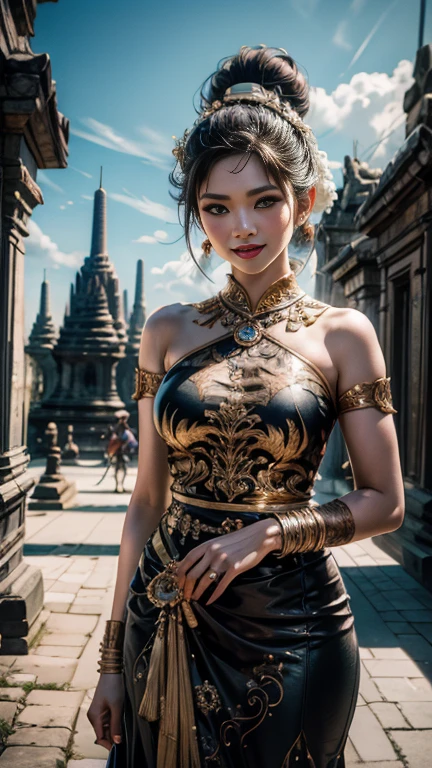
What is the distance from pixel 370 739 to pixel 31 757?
1.70 metres

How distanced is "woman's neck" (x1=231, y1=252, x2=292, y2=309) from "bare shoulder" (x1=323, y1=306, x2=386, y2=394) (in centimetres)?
23

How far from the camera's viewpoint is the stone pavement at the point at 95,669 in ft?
10.5

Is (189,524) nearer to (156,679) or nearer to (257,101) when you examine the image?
(156,679)

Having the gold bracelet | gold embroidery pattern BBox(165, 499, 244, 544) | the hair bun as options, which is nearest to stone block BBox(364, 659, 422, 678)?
the gold bracelet

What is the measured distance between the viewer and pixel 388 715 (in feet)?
11.8

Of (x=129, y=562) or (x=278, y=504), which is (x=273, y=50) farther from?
(x=129, y=562)

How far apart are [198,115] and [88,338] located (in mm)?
25277

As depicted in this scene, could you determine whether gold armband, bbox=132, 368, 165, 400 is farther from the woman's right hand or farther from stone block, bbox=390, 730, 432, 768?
stone block, bbox=390, 730, 432, 768

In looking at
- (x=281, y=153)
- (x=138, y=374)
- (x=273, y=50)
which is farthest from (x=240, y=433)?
(x=273, y=50)

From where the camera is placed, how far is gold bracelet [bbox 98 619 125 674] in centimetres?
159

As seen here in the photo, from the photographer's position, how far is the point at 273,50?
1.73 meters

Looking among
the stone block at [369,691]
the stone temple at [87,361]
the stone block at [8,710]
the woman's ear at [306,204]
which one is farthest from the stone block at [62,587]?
the stone temple at [87,361]

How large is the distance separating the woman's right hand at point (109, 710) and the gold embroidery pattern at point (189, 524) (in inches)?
15.9

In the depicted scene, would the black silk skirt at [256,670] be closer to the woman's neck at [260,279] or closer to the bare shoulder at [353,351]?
the bare shoulder at [353,351]
